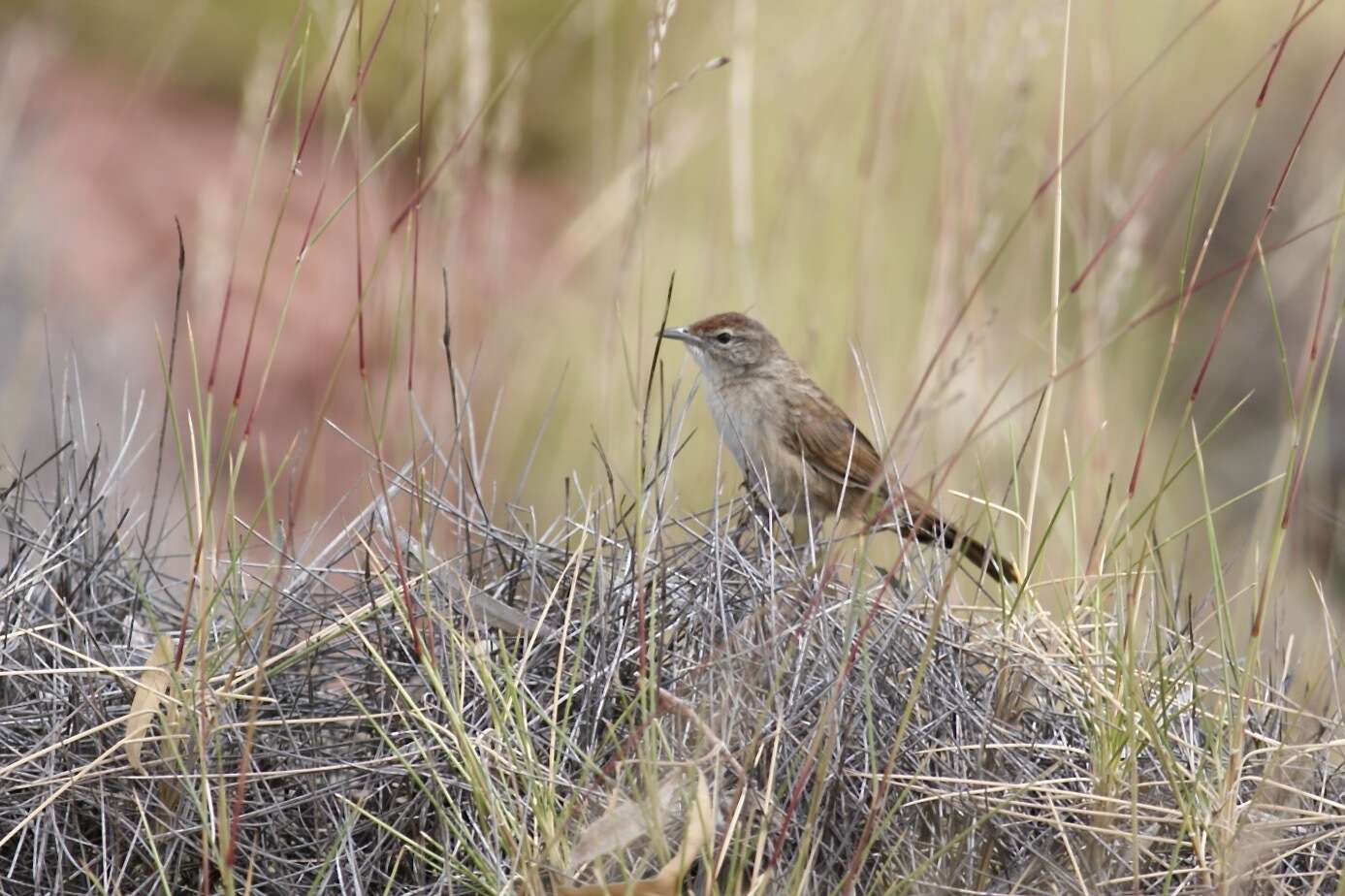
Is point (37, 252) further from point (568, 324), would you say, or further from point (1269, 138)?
point (1269, 138)

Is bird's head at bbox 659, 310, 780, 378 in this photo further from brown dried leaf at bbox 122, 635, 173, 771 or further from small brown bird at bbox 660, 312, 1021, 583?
brown dried leaf at bbox 122, 635, 173, 771

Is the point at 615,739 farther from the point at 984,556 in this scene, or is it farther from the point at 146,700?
the point at 984,556

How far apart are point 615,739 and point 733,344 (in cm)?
241

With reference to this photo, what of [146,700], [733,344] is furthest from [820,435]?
[146,700]

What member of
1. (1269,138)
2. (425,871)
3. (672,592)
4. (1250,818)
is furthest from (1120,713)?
(1269,138)

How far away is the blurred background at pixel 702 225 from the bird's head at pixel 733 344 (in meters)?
0.29

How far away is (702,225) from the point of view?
736 centimetres

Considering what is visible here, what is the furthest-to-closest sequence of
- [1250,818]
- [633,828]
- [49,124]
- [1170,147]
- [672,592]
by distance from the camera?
[49,124], [1170,147], [672,592], [1250,818], [633,828]

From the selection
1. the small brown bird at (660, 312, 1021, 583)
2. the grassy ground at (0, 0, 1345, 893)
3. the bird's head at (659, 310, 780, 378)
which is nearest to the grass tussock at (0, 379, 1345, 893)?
the grassy ground at (0, 0, 1345, 893)

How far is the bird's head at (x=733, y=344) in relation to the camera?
4.26m

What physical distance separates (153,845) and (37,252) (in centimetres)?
507

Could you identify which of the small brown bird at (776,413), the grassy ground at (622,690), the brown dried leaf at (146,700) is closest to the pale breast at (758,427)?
the small brown bird at (776,413)

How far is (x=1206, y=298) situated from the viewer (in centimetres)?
724

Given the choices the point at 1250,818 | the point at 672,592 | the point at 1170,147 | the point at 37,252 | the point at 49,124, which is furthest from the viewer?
the point at 49,124
